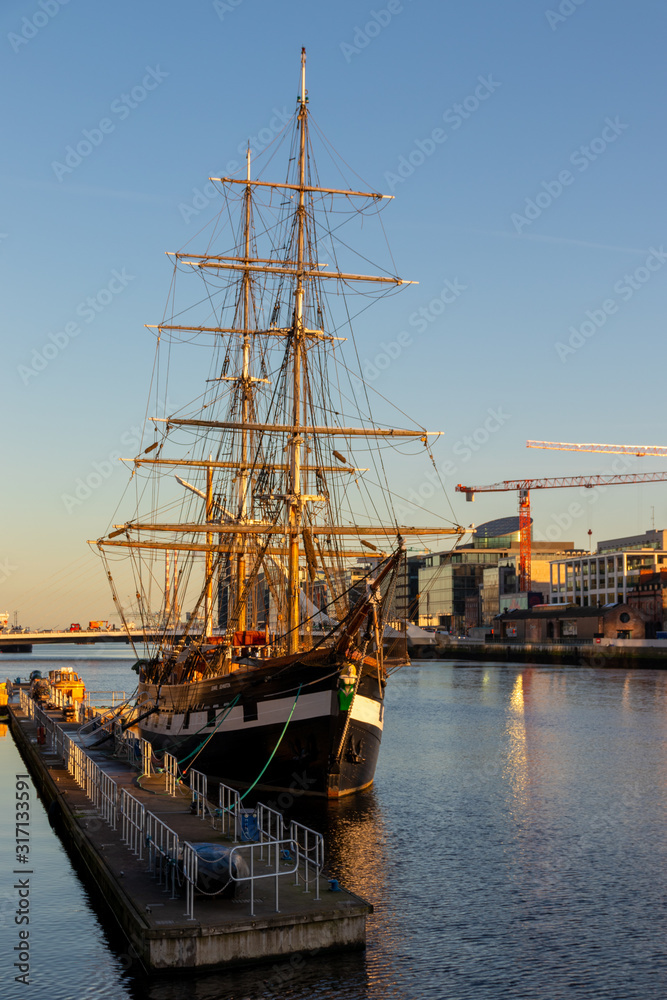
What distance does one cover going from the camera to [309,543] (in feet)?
131

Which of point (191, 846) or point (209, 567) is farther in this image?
point (209, 567)

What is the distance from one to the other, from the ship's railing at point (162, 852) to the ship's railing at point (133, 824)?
0.75 feet

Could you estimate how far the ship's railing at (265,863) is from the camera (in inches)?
696

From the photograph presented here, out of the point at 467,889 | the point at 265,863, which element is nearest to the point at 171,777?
the point at 265,863

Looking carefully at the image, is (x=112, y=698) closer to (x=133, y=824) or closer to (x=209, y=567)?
(x=209, y=567)

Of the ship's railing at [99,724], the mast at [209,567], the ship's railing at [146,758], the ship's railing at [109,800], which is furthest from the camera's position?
the mast at [209,567]

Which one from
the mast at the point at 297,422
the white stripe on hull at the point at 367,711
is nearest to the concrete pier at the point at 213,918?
the white stripe on hull at the point at 367,711

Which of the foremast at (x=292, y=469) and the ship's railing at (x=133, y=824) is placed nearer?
the ship's railing at (x=133, y=824)

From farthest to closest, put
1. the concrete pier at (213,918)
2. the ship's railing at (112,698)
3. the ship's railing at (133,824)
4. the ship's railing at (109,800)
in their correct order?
the ship's railing at (112,698), the ship's railing at (109,800), the ship's railing at (133,824), the concrete pier at (213,918)

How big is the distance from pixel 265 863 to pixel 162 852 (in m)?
2.23

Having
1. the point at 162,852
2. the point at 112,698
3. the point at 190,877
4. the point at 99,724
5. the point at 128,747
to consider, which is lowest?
the point at 112,698

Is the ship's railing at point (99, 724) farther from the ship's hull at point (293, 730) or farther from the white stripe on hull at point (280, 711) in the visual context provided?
the ship's hull at point (293, 730)

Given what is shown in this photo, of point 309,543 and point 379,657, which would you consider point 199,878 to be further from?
point 309,543

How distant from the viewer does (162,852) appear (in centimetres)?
1978
